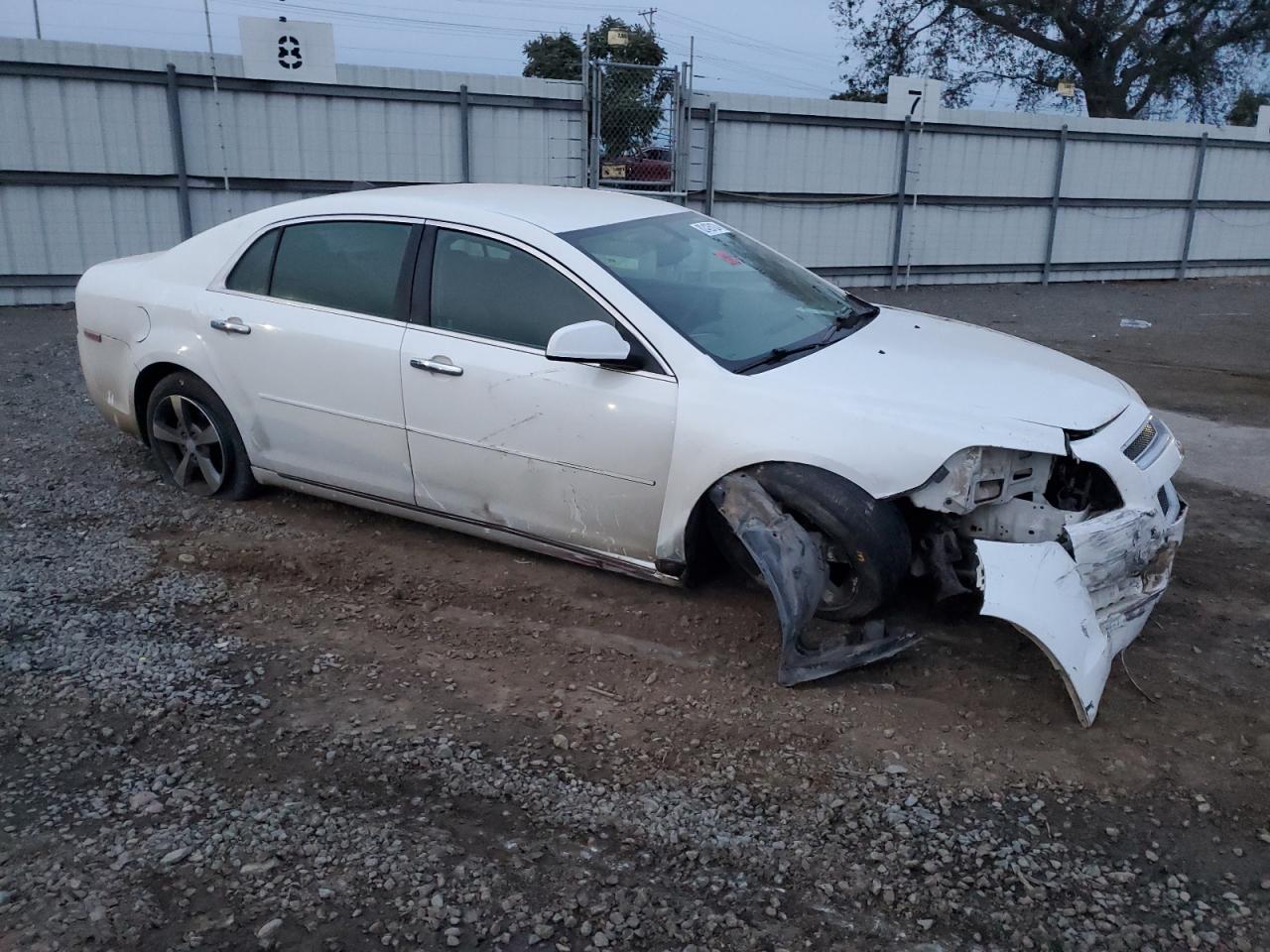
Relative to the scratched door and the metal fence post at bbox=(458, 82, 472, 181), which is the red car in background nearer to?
the metal fence post at bbox=(458, 82, 472, 181)

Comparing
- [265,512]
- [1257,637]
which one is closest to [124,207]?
[265,512]

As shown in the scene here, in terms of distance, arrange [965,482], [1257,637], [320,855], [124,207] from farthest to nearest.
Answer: [124,207] → [1257,637] → [965,482] → [320,855]

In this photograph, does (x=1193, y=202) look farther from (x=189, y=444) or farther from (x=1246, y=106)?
(x=189, y=444)

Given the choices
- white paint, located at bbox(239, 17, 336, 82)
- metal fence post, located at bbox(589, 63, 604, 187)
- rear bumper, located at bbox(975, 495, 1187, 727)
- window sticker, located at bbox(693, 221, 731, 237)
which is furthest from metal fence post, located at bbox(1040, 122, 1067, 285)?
rear bumper, located at bbox(975, 495, 1187, 727)

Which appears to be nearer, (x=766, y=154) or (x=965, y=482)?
(x=965, y=482)

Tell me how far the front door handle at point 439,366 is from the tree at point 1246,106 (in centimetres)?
2813

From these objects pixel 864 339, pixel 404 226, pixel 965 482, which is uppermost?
pixel 404 226

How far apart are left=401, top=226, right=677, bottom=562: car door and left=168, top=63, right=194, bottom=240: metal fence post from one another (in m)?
8.21

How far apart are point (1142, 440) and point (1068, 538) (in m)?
0.71

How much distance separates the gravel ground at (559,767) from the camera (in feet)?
8.87

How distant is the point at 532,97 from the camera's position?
12938mm

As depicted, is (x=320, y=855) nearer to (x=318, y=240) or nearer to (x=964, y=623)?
(x=964, y=623)

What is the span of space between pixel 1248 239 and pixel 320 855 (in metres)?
19.8

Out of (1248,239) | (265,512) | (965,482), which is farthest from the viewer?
(1248,239)
